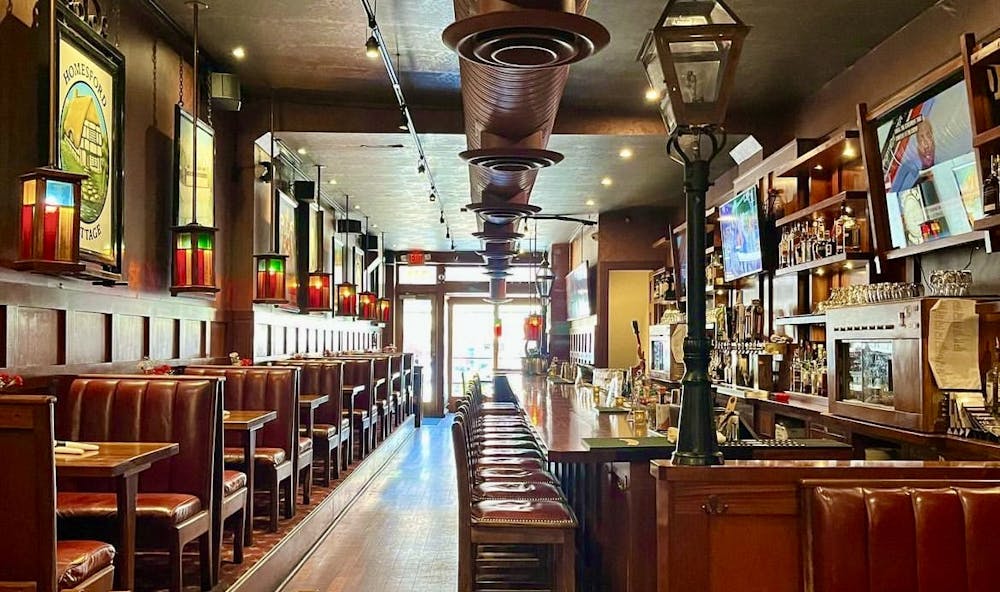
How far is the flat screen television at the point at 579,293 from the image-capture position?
1385cm

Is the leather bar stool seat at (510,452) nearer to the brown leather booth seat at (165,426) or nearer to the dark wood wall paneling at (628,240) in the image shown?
the brown leather booth seat at (165,426)

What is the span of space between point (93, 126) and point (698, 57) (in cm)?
376

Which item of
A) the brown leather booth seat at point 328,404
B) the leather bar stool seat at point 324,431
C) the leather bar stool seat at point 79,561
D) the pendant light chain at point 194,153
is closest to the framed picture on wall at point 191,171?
the pendant light chain at point 194,153

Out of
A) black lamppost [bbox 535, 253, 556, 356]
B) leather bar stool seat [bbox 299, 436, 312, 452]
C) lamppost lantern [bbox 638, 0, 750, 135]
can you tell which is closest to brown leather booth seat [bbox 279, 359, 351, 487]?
leather bar stool seat [bbox 299, 436, 312, 452]

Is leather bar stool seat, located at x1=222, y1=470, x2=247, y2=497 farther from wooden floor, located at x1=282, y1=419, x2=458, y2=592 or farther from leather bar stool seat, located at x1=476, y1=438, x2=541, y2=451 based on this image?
leather bar stool seat, located at x1=476, y1=438, x2=541, y2=451

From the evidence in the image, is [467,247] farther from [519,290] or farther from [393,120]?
[393,120]

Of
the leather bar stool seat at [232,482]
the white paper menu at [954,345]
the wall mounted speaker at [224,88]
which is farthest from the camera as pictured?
the wall mounted speaker at [224,88]

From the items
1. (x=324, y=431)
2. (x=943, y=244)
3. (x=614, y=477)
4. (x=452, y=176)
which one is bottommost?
(x=324, y=431)

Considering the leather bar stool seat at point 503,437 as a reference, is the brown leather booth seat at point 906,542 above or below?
above

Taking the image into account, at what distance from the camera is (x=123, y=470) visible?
10.4ft

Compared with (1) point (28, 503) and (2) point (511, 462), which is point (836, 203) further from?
(1) point (28, 503)

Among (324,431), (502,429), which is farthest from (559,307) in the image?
(502,429)

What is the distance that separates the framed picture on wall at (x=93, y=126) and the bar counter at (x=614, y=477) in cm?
269

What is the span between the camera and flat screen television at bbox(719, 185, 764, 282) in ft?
23.5
